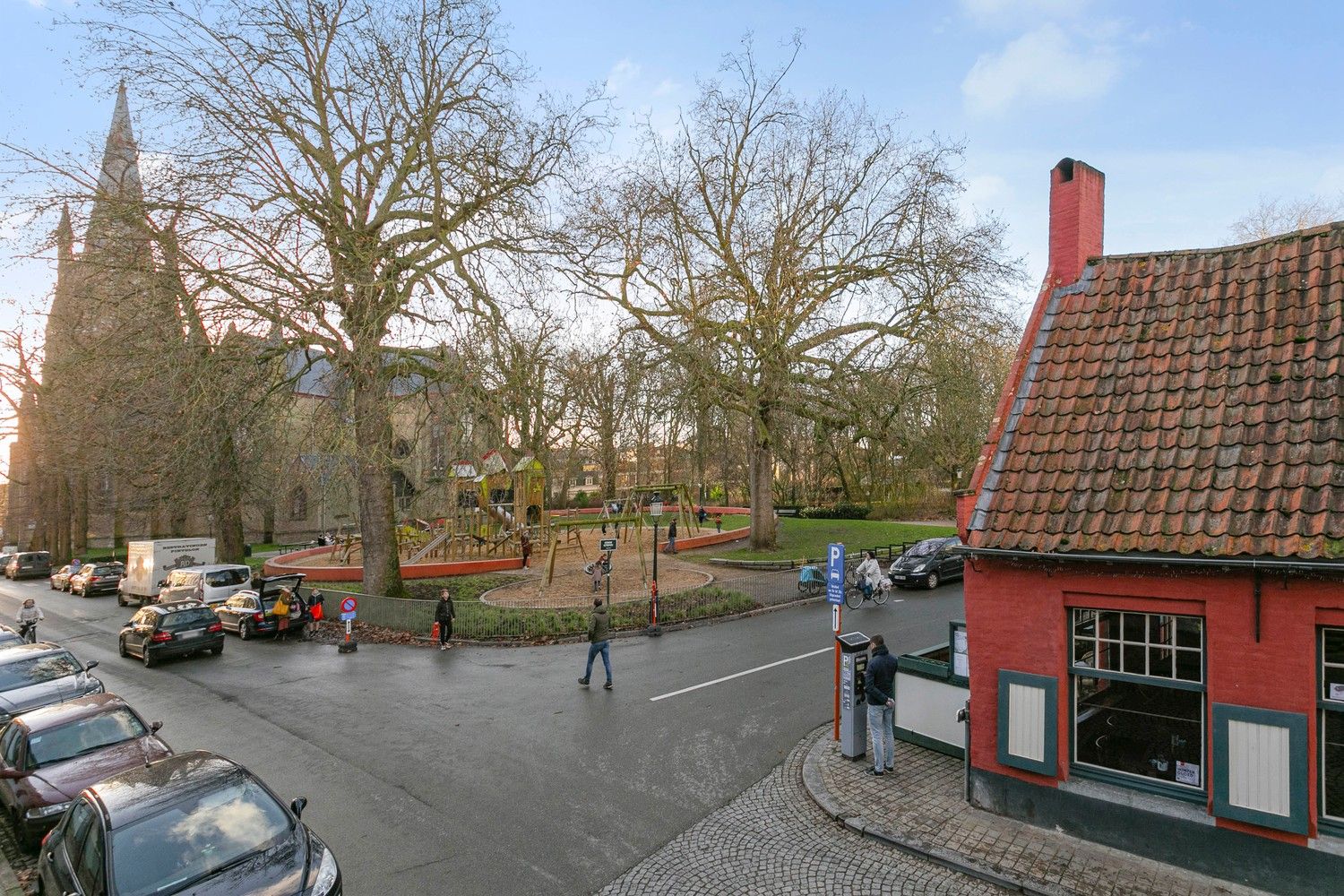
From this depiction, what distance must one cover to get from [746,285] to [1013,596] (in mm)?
19645

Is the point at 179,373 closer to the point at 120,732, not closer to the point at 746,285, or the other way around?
the point at 120,732

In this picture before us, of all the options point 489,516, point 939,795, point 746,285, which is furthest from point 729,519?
point 939,795

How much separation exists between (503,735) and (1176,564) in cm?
908

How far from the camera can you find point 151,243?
55.5ft

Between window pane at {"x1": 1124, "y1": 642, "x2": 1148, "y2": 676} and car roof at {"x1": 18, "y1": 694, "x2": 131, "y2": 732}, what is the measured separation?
12.4m

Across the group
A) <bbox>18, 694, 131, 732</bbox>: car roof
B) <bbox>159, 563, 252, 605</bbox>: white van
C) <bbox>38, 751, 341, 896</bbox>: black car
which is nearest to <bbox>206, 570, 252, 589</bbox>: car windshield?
<bbox>159, 563, 252, 605</bbox>: white van

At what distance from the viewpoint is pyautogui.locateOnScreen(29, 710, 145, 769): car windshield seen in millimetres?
8008

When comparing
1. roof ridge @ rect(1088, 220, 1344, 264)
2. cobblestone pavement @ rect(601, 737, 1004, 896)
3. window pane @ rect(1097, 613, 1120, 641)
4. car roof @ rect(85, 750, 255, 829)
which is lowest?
cobblestone pavement @ rect(601, 737, 1004, 896)

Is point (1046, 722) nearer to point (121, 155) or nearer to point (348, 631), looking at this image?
point (348, 631)

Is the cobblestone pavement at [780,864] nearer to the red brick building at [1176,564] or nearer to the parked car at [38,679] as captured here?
the red brick building at [1176,564]

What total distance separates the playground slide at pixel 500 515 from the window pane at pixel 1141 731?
89.7 ft

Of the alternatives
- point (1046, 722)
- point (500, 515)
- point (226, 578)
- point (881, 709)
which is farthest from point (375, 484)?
point (1046, 722)

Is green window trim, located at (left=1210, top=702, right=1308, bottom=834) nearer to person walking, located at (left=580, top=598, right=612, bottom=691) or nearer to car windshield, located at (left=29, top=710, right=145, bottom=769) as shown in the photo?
person walking, located at (left=580, top=598, right=612, bottom=691)

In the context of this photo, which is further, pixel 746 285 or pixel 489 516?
pixel 489 516
